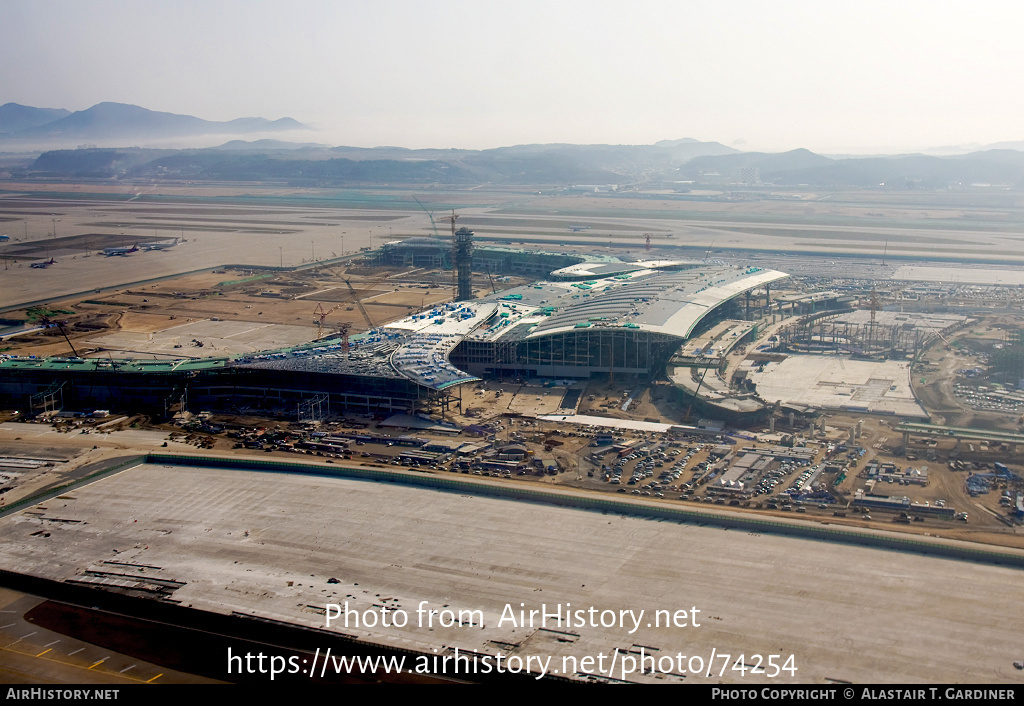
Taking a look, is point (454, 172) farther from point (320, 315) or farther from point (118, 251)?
point (320, 315)

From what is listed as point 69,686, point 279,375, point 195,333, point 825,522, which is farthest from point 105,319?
point 825,522

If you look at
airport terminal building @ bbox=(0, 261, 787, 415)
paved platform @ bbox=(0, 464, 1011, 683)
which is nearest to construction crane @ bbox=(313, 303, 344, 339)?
airport terminal building @ bbox=(0, 261, 787, 415)

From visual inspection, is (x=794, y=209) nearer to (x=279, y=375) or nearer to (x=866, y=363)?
(x=866, y=363)

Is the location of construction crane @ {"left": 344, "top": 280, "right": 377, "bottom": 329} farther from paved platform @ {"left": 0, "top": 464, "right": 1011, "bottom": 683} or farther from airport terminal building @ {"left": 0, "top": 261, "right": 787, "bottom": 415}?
paved platform @ {"left": 0, "top": 464, "right": 1011, "bottom": 683}

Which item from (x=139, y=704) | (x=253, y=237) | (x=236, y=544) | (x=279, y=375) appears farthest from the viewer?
(x=253, y=237)

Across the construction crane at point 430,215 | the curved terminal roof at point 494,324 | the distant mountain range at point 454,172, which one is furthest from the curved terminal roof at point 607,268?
the distant mountain range at point 454,172

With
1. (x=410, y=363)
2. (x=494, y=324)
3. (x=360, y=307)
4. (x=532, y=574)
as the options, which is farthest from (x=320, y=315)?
(x=532, y=574)

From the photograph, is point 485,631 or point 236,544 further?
point 236,544

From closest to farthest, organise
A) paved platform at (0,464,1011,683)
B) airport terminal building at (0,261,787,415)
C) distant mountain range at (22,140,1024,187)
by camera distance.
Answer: paved platform at (0,464,1011,683), airport terminal building at (0,261,787,415), distant mountain range at (22,140,1024,187)
